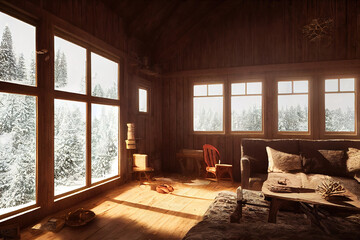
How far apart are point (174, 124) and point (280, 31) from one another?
11.5 ft

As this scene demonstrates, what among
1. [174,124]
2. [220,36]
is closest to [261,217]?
[174,124]

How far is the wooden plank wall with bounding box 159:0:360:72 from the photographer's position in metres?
5.15

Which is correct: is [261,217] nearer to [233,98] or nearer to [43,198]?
[43,198]

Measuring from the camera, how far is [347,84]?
515 centimetres

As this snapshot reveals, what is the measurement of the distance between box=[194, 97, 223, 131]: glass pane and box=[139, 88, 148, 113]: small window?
4.29ft

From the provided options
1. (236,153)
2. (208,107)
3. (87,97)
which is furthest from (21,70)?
(236,153)

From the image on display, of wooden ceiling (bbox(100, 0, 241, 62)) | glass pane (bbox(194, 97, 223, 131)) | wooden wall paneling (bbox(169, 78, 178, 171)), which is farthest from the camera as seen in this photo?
wooden wall paneling (bbox(169, 78, 178, 171))

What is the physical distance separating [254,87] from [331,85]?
165 centimetres

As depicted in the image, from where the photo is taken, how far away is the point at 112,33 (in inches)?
182

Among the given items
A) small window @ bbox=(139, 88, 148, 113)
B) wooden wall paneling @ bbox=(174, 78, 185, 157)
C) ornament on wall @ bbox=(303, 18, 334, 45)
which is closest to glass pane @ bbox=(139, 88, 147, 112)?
small window @ bbox=(139, 88, 148, 113)

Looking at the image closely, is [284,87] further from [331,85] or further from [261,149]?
[261,149]

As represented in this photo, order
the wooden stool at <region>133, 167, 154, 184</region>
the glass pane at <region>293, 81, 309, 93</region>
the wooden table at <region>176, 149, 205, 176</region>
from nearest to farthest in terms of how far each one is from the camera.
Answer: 1. the wooden stool at <region>133, 167, 154, 184</region>
2. the glass pane at <region>293, 81, 309, 93</region>
3. the wooden table at <region>176, 149, 205, 176</region>

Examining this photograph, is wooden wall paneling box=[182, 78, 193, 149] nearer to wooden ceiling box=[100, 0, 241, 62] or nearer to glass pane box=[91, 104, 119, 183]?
wooden ceiling box=[100, 0, 241, 62]

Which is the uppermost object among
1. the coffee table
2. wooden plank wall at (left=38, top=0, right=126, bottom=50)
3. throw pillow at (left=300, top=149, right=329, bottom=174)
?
wooden plank wall at (left=38, top=0, right=126, bottom=50)
